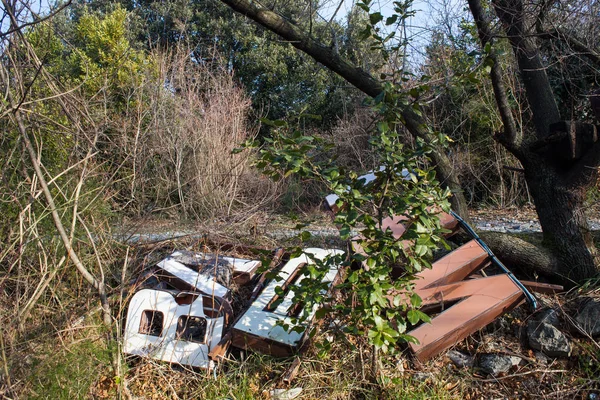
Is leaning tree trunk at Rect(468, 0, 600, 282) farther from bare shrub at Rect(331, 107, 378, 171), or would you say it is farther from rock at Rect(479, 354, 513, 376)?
bare shrub at Rect(331, 107, 378, 171)

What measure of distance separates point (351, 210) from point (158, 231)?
2.99 m

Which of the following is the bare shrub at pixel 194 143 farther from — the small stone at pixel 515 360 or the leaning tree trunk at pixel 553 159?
the small stone at pixel 515 360

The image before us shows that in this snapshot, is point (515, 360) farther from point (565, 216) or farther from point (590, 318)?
point (565, 216)

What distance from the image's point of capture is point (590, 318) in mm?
3580

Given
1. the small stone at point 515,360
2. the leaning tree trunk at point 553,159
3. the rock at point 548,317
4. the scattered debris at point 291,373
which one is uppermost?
the leaning tree trunk at point 553,159

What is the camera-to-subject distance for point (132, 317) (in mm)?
3711

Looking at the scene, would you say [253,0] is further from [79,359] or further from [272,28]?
[79,359]

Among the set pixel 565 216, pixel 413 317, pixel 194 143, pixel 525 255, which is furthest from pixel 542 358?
pixel 194 143

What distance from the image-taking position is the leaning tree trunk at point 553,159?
166 inches

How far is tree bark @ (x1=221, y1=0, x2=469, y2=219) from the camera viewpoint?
14.7ft

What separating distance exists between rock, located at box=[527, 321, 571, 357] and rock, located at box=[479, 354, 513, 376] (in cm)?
24

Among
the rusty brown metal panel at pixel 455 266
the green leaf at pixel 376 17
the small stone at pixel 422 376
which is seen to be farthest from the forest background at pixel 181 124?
the small stone at pixel 422 376

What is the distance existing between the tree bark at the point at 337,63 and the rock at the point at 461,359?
1467 millimetres

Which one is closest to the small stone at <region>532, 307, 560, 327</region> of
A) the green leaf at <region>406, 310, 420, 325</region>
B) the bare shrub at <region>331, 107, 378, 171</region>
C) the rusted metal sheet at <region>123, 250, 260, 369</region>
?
the green leaf at <region>406, 310, 420, 325</region>
